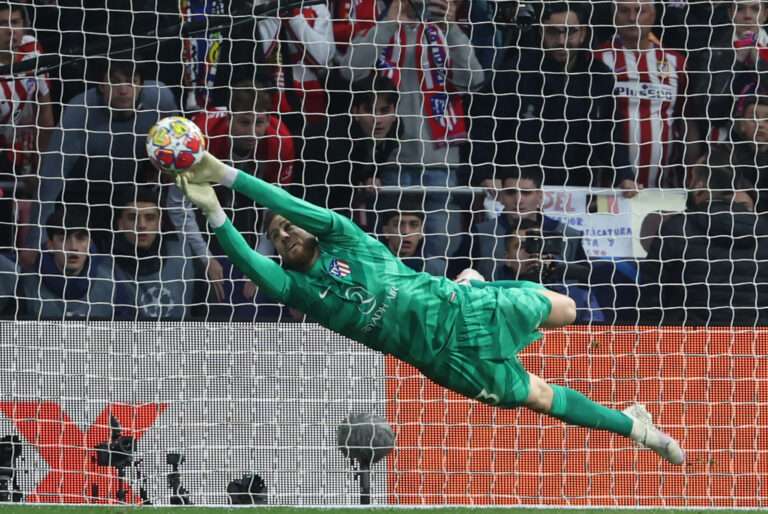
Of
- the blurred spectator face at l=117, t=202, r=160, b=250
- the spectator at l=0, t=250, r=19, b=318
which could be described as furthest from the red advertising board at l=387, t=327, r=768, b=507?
the spectator at l=0, t=250, r=19, b=318

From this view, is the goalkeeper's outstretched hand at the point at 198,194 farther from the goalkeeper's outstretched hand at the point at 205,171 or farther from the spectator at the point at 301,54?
the spectator at the point at 301,54

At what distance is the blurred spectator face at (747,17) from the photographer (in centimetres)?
916

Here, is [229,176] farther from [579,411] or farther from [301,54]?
[301,54]

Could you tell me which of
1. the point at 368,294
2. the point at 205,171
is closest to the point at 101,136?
the point at 205,171

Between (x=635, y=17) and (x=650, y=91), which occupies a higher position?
(x=635, y=17)

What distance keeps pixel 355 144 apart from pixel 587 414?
10.1ft

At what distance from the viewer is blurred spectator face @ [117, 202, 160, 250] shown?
8.40 m

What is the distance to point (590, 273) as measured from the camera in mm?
8688

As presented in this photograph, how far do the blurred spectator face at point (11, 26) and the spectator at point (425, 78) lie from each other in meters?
2.08

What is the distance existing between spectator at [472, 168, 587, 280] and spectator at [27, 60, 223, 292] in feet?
5.48

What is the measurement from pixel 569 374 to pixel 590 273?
0.90m

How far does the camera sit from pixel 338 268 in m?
6.04

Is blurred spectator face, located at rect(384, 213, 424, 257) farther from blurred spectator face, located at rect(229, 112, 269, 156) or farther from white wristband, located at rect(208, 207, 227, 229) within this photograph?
white wristband, located at rect(208, 207, 227, 229)

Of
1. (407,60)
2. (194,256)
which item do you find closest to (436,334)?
(194,256)
